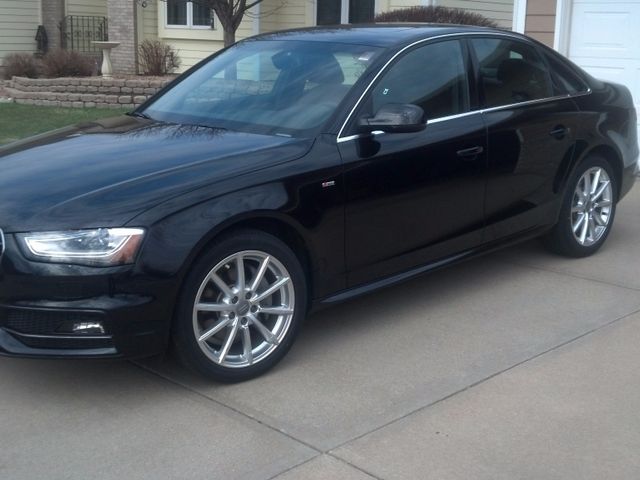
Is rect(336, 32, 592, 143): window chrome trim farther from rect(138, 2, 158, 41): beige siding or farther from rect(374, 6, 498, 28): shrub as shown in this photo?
rect(138, 2, 158, 41): beige siding

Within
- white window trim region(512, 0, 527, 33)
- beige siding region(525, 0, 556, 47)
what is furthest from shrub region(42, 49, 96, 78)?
beige siding region(525, 0, 556, 47)

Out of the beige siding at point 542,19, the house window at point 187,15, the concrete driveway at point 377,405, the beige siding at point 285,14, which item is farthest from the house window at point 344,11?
the concrete driveway at point 377,405

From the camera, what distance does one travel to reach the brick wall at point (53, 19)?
76.3ft

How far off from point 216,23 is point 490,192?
1297 cm

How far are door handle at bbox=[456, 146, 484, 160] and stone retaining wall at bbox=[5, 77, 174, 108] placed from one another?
33.8ft

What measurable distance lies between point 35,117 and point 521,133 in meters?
9.71

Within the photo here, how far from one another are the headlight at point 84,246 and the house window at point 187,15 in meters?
14.5

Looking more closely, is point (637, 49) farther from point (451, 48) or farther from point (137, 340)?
point (137, 340)

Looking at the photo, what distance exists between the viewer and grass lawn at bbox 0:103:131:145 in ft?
39.6

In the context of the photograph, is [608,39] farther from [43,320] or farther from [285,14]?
[285,14]

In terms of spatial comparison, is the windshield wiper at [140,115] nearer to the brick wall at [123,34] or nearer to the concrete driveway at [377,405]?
the concrete driveway at [377,405]

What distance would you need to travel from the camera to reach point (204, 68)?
5.90 metres

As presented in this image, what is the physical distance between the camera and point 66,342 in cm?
397

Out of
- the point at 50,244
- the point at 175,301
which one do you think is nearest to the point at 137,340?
the point at 175,301
